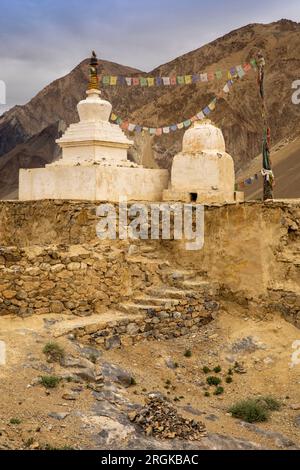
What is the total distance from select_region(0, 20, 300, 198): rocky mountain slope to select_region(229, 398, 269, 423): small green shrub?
112ft

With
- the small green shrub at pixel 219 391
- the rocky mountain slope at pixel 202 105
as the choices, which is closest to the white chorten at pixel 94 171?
the small green shrub at pixel 219 391

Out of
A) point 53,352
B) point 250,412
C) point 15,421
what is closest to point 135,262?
point 53,352

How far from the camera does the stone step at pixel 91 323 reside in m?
9.43

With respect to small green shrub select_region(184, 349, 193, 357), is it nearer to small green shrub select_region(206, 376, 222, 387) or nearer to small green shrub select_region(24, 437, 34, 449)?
small green shrub select_region(206, 376, 222, 387)

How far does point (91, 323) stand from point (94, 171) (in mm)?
3591

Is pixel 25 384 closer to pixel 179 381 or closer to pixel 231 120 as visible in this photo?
pixel 179 381

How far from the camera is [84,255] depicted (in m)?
10.4

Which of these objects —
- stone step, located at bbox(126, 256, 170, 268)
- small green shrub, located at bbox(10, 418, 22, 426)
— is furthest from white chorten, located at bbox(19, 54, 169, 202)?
small green shrub, located at bbox(10, 418, 22, 426)

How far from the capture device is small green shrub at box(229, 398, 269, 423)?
336 inches

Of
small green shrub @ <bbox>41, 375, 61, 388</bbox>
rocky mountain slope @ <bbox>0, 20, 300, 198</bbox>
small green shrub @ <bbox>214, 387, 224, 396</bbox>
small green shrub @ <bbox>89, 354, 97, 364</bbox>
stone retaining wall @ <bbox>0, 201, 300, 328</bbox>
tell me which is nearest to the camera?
small green shrub @ <bbox>41, 375, 61, 388</bbox>

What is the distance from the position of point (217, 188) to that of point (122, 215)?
2.20 metres

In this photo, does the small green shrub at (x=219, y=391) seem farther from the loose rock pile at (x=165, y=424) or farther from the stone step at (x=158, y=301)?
the stone step at (x=158, y=301)

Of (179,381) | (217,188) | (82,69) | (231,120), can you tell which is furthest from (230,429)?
(82,69)

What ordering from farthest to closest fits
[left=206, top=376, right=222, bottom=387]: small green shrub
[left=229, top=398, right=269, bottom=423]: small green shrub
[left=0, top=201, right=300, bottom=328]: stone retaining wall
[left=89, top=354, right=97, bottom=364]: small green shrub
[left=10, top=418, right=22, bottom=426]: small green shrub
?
[left=0, top=201, right=300, bottom=328]: stone retaining wall, [left=206, top=376, right=222, bottom=387]: small green shrub, [left=89, top=354, right=97, bottom=364]: small green shrub, [left=229, top=398, right=269, bottom=423]: small green shrub, [left=10, top=418, right=22, bottom=426]: small green shrub
